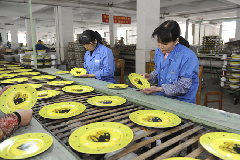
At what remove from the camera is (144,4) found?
592 cm

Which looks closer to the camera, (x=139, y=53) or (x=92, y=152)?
(x=92, y=152)

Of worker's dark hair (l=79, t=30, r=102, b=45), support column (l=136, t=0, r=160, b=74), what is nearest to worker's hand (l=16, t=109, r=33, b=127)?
worker's dark hair (l=79, t=30, r=102, b=45)

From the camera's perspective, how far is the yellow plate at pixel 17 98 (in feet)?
4.12

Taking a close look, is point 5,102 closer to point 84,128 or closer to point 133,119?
point 84,128

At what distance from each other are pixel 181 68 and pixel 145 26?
15.0ft

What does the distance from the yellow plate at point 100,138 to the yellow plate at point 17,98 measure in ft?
1.84

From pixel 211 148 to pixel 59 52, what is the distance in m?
9.88

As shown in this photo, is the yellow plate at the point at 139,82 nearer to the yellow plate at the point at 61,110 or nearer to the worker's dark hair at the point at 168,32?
the worker's dark hair at the point at 168,32

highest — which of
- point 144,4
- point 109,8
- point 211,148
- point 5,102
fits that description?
point 109,8

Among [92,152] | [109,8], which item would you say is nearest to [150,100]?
[92,152]

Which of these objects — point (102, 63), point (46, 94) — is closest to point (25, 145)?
point (46, 94)

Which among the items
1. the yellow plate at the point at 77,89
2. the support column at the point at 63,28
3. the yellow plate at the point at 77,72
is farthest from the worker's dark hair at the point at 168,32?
the support column at the point at 63,28

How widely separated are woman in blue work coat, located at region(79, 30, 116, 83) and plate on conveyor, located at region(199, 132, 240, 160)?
206 centimetres

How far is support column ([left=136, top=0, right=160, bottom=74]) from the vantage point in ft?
19.7
